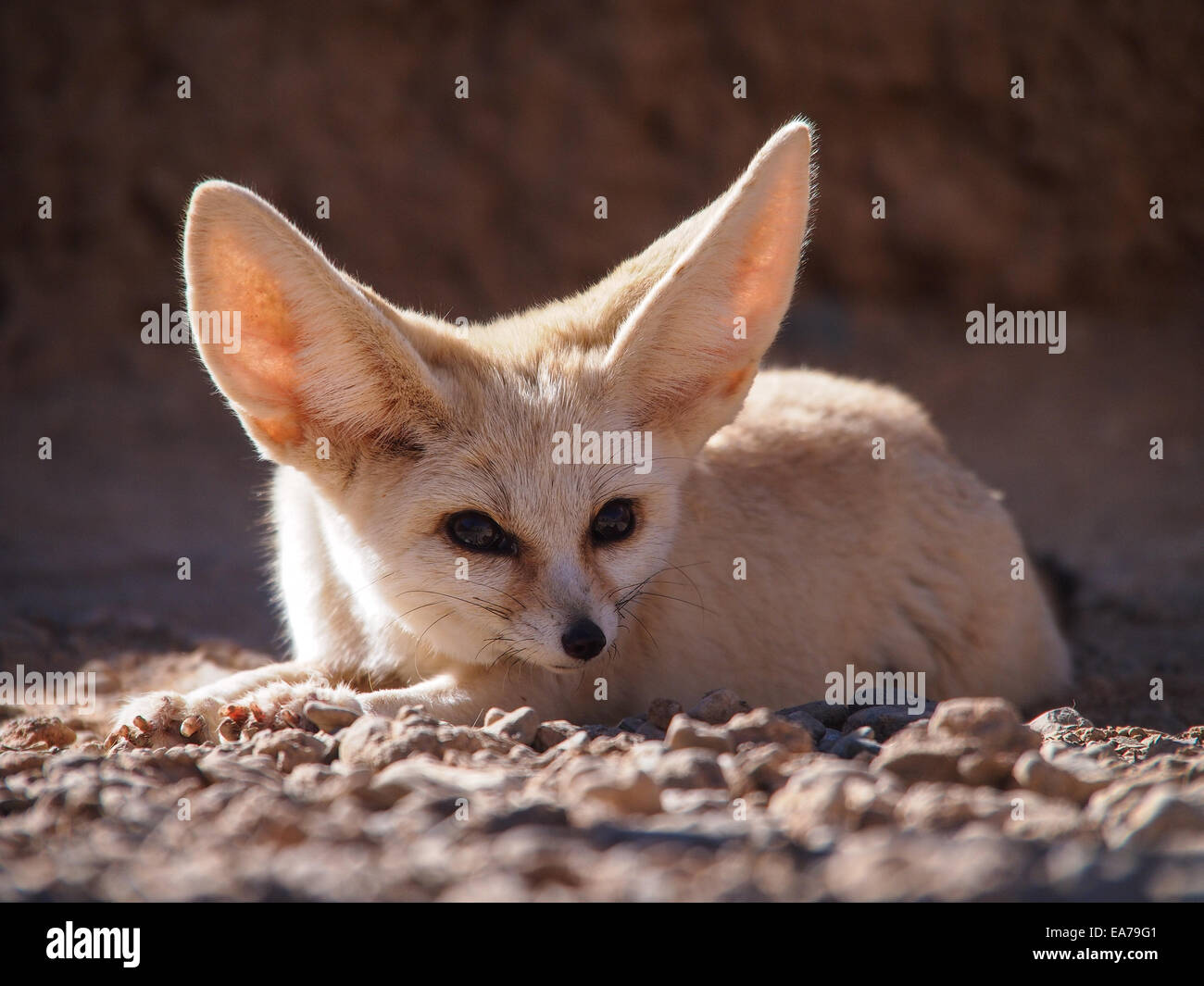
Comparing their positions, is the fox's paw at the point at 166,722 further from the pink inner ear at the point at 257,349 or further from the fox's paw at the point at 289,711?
the pink inner ear at the point at 257,349

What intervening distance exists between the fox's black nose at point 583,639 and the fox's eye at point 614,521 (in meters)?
0.41

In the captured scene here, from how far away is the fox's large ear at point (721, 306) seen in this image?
143 inches

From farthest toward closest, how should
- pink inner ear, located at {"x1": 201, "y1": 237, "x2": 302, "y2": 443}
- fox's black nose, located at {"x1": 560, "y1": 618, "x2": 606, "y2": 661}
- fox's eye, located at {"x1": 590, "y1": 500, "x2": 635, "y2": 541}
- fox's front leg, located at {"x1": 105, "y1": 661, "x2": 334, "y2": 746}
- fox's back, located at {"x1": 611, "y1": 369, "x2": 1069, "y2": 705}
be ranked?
fox's back, located at {"x1": 611, "y1": 369, "x2": 1069, "y2": 705}
fox's eye, located at {"x1": 590, "y1": 500, "x2": 635, "y2": 541}
fox's front leg, located at {"x1": 105, "y1": 661, "x2": 334, "y2": 746}
pink inner ear, located at {"x1": 201, "y1": 237, "x2": 302, "y2": 443}
fox's black nose, located at {"x1": 560, "y1": 618, "x2": 606, "y2": 661}

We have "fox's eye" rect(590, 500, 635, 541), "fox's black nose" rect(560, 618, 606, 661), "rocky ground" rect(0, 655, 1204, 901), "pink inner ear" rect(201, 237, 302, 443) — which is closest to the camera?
"rocky ground" rect(0, 655, 1204, 901)

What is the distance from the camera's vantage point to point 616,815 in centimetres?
256

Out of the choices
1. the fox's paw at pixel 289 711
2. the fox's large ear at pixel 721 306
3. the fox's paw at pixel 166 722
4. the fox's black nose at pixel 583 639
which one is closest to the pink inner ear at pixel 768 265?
the fox's large ear at pixel 721 306

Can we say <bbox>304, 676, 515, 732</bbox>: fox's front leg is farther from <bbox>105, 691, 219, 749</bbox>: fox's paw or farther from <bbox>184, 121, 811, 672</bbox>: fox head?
<bbox>105, 691, 219, 749</bbox>: fox's paw

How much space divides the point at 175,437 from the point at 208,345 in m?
5.75

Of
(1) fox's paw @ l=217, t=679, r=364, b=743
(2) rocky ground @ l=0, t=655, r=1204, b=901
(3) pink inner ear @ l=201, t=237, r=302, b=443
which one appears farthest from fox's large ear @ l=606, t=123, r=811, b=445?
(1) fox's paw @ l=217, t=679, r=364, b=743

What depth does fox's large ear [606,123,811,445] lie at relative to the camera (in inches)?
143

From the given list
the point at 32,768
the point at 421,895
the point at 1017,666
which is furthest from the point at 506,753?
the point at 1017,666

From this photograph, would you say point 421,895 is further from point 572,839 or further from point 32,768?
point 32,768

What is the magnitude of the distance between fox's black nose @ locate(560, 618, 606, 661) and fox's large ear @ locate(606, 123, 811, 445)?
83 centimetres

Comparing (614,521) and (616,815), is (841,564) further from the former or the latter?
(616,815)
